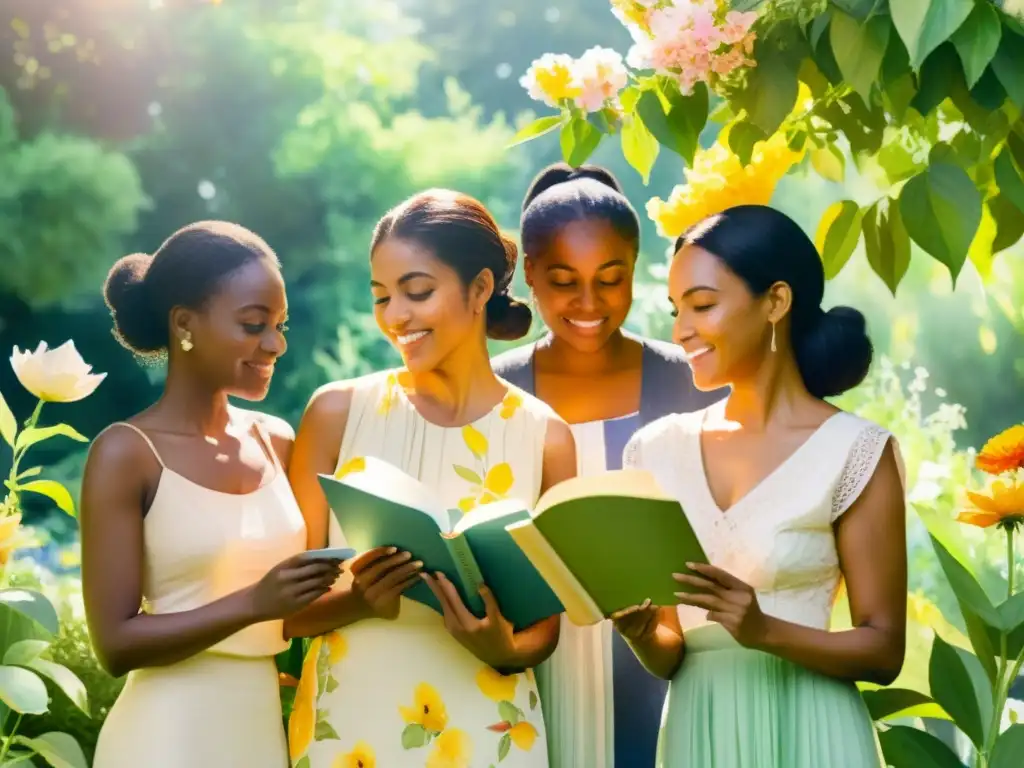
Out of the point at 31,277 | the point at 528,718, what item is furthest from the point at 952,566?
the point at 31,277

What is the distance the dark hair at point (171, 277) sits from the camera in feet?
8.35

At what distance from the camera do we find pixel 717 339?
2.43 m

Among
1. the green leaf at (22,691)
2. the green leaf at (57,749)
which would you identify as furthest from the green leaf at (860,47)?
the green leaf at (57,749)

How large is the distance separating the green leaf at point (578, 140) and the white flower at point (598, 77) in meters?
0.05

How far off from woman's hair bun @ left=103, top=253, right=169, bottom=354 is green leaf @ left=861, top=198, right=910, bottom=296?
4.51ft

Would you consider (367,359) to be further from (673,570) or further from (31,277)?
(673,570)

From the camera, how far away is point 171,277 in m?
2.56

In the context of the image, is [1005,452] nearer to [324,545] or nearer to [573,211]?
[573,211]

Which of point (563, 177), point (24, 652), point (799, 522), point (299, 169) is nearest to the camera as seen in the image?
point (799, 522)

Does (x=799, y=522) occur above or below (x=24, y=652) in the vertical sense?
above

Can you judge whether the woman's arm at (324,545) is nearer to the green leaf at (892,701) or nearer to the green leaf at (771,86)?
the green leaf at (771,86)

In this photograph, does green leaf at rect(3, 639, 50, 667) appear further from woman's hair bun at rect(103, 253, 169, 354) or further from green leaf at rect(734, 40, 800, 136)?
green leaf at rect(734, 40, 800, 136)

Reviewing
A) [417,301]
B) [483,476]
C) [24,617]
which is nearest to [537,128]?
[417,301]

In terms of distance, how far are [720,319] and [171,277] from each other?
100 cm
